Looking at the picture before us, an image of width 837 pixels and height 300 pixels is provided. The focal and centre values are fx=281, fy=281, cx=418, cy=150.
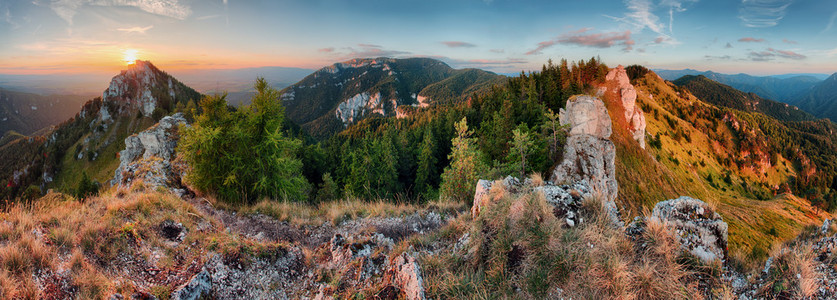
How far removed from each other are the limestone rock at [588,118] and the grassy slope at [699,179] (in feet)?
29.1

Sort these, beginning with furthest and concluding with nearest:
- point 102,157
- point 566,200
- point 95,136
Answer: point 95,136, point 102,157, point 566,200

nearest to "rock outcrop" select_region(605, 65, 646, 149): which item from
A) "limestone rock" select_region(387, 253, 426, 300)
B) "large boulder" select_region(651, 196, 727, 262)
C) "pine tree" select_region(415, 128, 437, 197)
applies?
"pine tree" select_region(415, 128, 437, 197)

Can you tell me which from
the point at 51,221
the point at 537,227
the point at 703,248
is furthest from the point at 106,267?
the point at 703,248

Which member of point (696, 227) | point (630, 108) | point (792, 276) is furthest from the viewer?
point (630, 108)

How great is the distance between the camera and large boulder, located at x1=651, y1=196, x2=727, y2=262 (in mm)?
5129

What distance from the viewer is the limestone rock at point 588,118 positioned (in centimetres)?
3241

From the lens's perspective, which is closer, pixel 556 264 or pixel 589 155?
pixel 556 264

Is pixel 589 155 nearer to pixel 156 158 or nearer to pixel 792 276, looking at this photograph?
pixel 792 276

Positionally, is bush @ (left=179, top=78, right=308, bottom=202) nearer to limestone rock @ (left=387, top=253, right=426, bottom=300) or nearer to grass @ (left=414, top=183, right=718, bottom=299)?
limestone rock @ (left=387, top=253, right=426, bottom=300)

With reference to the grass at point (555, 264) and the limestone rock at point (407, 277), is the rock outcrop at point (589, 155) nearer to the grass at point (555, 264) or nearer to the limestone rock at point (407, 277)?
the grass at point (555, 264)

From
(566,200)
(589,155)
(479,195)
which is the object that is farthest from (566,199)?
(589,155)

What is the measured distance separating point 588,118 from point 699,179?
6358cm

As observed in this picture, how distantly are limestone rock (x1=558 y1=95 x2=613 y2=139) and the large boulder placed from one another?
2890 centimetres

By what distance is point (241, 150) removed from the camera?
1532cm
